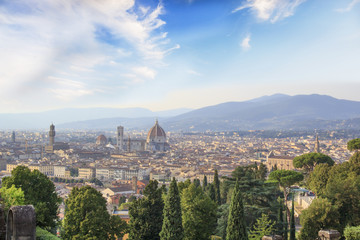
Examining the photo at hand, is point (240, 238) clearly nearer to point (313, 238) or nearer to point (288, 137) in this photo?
point (313, 238)

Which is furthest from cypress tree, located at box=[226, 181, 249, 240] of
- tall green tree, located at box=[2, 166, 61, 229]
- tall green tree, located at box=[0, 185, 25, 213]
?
tall green tree, located at box=[0, 185, 25, 213]

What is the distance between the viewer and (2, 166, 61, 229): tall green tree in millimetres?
9384

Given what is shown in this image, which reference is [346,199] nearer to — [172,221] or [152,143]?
[172,221]

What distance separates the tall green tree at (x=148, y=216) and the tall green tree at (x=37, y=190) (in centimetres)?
224

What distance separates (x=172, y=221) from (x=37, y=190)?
12.6ft

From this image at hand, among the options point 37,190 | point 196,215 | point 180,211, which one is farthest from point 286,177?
point 37,190

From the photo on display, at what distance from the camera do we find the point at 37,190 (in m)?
9.85

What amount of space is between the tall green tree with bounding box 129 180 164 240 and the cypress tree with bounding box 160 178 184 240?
724mm

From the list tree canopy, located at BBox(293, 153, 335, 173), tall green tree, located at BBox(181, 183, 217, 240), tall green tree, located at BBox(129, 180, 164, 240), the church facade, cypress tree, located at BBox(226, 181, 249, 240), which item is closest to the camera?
cypress tree, located at BBox(226, 181, 249, 240)

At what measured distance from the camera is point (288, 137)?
461ft

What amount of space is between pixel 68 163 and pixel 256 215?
54240mm

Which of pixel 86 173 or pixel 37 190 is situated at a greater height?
pixel 37 190

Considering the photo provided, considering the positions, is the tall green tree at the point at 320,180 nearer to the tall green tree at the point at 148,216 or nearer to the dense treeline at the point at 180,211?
the dense treeline at the point at 180,211

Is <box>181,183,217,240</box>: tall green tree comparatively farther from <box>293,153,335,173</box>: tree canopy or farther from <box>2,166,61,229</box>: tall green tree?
<box>293,153,335,173</box>: tree canopy
